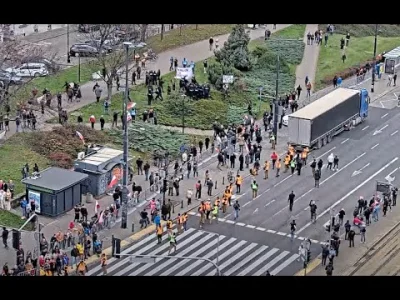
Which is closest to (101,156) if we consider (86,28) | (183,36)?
(86,28)

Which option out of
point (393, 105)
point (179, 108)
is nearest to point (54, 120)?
point (179, 108)

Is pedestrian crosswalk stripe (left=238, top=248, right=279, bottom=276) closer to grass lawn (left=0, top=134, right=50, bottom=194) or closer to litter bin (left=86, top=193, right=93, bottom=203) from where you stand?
litter bin (left=86, top=193, right=93, bottom=203)

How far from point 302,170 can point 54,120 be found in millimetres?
16591

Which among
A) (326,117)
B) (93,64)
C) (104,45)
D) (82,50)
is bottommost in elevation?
(326,117)

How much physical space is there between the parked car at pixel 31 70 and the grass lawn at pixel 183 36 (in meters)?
12.7

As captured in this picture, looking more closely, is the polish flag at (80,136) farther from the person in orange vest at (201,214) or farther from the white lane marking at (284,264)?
the white lane marking at (284,264)

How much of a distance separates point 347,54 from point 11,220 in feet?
149

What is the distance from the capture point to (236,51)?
80188mm

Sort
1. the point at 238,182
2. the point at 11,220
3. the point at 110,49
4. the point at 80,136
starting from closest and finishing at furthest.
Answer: the point at 11,220, the point at 238,182, the point at 80,136, the point at 110,49

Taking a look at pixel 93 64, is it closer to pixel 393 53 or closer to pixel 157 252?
pixel 393 53

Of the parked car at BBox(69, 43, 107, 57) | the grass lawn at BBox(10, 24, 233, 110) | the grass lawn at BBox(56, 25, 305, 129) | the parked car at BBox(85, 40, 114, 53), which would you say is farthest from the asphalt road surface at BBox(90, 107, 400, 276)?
the parked car at BBox(69, 43, 107, 57)

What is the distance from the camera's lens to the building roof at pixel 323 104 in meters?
64.8

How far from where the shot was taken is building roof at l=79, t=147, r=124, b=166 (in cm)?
5559
